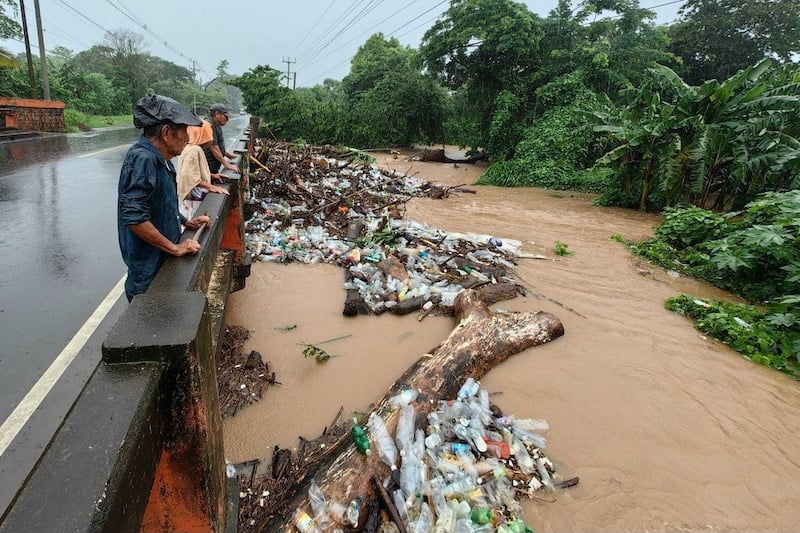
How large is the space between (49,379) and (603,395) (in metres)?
4.37

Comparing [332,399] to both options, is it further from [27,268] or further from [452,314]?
[27,268]

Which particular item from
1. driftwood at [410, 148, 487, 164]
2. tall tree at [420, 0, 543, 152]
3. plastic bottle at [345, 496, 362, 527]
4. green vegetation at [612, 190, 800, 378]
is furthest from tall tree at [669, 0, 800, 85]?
plastic bottle at [345, 496, 362, 527]

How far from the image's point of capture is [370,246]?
22.8ft

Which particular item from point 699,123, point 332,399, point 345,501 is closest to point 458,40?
point 699,123

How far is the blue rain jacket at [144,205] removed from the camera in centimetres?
230

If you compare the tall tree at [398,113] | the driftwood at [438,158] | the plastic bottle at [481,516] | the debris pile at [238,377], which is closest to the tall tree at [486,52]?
the driftwood at [438,158]

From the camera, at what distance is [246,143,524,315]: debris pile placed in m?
5.44

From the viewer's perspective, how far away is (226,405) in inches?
130

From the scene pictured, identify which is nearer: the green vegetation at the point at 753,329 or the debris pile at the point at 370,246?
the green vegetation at the point at 753,329

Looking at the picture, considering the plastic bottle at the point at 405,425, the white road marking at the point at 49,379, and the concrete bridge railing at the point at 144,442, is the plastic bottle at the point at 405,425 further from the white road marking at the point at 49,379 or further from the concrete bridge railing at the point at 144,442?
the white road marking at the point at 49,379

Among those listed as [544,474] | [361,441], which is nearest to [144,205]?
[361,441]

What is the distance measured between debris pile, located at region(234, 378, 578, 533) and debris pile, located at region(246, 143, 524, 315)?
200cm

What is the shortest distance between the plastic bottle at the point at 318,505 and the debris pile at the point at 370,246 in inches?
103

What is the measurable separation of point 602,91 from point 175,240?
732 inches
